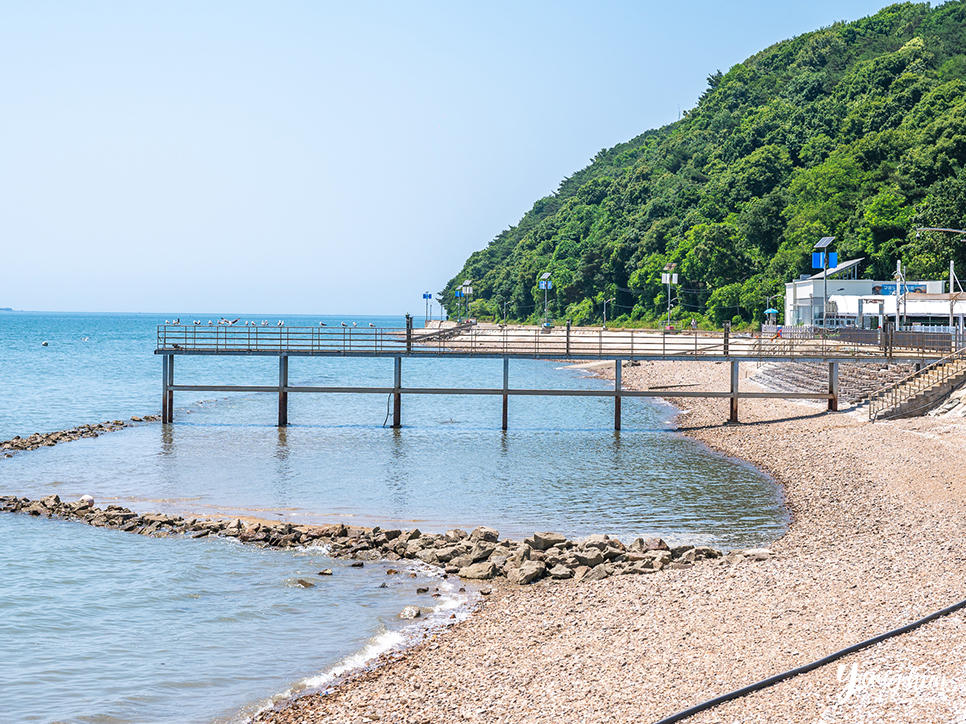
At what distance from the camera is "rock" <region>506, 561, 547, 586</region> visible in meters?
15.1

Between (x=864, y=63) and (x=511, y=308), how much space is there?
61.8 m

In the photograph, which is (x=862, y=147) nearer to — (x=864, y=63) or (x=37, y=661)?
(x=864, y=63)

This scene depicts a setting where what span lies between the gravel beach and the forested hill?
5077 cm

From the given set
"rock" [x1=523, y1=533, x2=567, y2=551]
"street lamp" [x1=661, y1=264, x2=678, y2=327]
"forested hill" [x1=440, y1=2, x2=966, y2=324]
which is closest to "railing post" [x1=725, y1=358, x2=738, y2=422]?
"rock" [x1=523, y1=533, x2=567, y2=551]

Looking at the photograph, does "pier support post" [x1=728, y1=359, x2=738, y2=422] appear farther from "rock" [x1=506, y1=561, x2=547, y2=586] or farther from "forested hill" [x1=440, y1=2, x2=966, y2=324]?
"forested hill" [x1=440, y1=2, x2=966, y2=324]

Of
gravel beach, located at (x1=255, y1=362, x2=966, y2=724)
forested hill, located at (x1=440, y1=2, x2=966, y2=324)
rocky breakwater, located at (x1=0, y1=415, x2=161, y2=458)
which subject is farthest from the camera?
forested hill, located at (x1=440, y1=2, x2=966, y2=324)

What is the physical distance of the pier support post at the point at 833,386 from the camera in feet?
115

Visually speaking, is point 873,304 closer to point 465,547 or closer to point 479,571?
point 465,547

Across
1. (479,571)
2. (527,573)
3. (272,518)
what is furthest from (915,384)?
(272,518)

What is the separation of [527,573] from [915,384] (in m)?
23.6

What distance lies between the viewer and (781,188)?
10012cm

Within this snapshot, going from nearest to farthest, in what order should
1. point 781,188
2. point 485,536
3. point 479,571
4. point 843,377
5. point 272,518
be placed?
1. point 479,571
2. point 485,536
3. point 272,518
4. point 843,377
5. point 781,188

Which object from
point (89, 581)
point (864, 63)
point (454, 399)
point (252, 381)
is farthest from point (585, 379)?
point (864, 63)

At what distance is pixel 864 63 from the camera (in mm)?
116062
